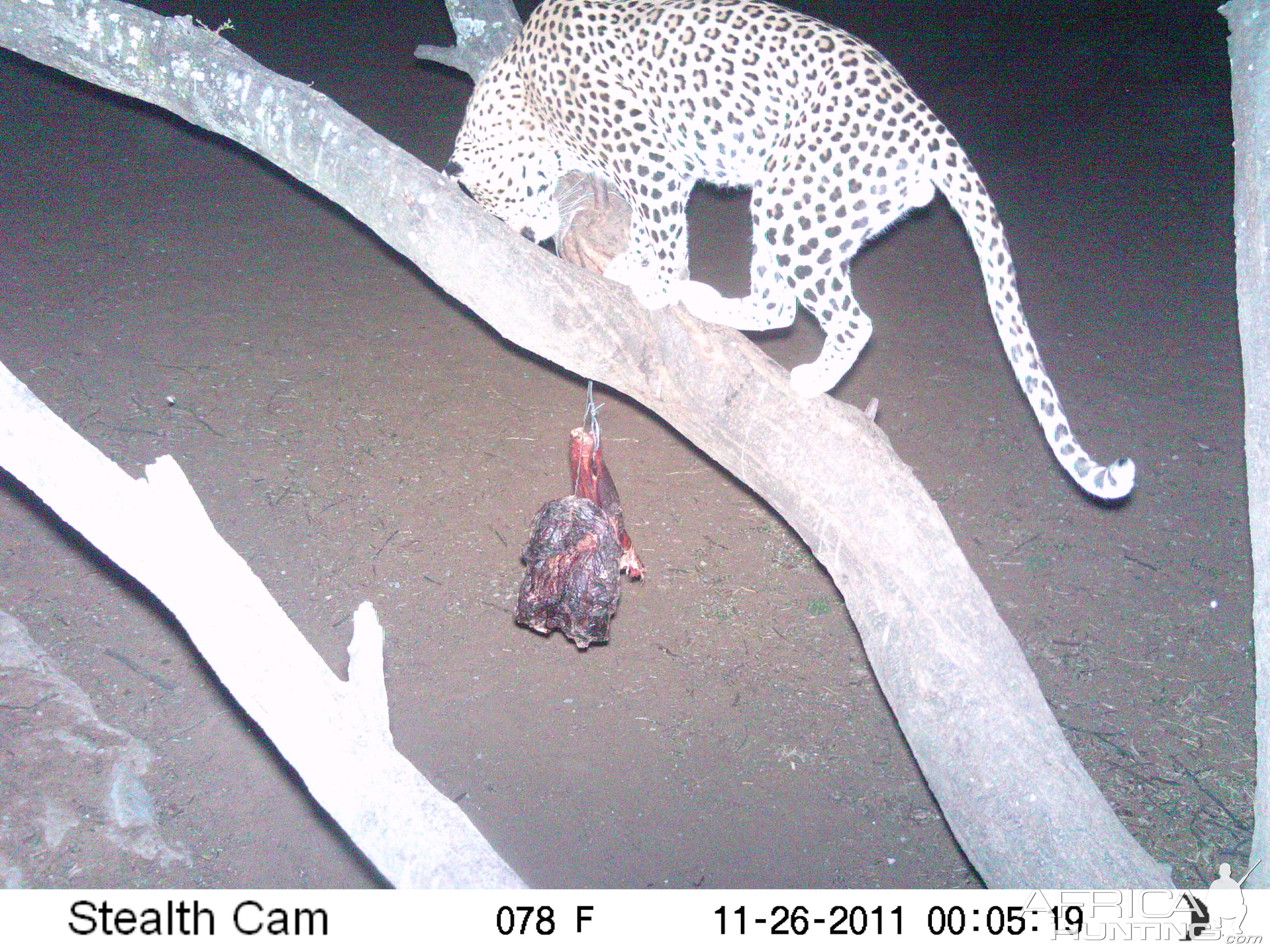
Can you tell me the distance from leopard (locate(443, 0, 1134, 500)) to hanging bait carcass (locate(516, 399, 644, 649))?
866mm

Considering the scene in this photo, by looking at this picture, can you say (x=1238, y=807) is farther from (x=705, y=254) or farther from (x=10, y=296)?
(x=10, y=296)

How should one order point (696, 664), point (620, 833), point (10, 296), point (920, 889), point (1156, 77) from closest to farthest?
1. point (920, 889)
2. point (620, 833)
3. point (696, 664)
4. point (10, 296)
5. point (1156, 77)

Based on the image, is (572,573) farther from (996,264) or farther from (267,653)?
(996,264)

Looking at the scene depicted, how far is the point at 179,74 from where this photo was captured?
352 centimetres

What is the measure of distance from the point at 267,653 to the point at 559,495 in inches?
102

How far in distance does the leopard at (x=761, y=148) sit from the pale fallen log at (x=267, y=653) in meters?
1.45

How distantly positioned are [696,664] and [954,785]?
179 cm

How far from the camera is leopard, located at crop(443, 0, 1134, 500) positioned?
2.84m

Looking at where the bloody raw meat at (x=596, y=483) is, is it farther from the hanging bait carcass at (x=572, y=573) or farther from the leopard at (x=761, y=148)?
the leopard at (x=761, y=148)

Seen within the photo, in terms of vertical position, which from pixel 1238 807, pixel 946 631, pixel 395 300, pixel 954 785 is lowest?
pixel 395 300

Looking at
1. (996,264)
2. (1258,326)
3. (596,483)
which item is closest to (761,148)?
(996,264)

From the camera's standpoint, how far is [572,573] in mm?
2316

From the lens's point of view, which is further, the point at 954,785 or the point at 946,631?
the point at 946,631
